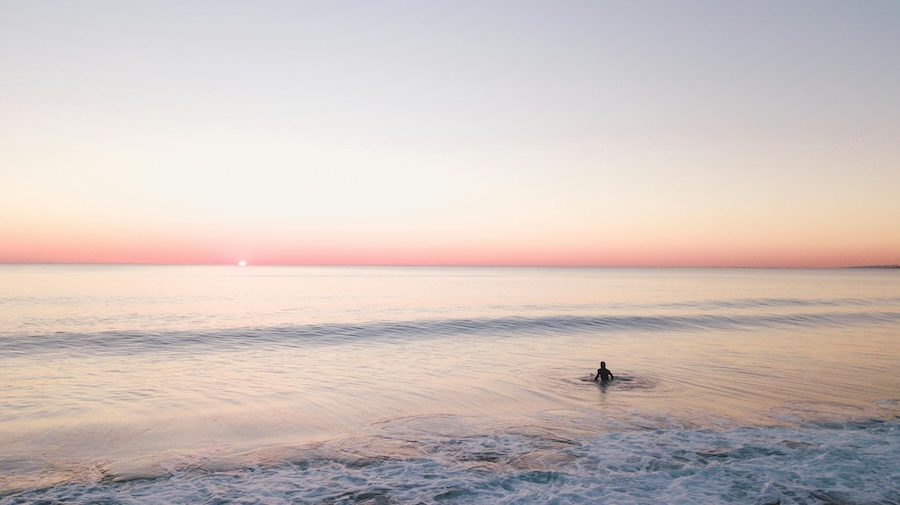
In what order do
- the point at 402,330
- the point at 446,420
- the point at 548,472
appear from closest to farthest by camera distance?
1. the point at 548,472
2. the point at 446,420
3. the point at 402,330

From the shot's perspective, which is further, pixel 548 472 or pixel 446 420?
pixel 446 420

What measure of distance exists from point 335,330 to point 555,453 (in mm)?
28491

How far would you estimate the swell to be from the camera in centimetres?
3028

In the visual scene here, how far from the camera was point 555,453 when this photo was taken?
1176 centimetres

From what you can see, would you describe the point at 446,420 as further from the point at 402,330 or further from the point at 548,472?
the point at 402,330

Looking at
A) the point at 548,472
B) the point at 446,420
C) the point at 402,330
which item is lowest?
the point at 402,330

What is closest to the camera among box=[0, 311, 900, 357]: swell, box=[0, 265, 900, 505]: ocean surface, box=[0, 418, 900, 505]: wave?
box=[0, 418, 900, 505]: wave

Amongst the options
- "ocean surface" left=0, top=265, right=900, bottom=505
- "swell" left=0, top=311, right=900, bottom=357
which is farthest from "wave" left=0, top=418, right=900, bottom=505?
"swell" left=0, top=311, right=900, bottom=357

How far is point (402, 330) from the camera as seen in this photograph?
125ft

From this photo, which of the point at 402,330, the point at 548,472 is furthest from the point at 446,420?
the point at 402,330

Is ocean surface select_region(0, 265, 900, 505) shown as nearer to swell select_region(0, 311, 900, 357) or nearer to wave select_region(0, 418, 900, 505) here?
wave select_region(0, 418, 900, 505)

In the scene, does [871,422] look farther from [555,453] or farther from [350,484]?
[350,484]

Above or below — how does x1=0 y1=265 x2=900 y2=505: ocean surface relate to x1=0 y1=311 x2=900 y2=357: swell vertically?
above

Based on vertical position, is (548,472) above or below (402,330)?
above
